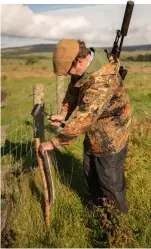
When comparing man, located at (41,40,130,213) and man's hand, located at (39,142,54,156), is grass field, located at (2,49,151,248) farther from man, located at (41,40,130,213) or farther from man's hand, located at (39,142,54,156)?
man's hand, located at (39,142,54,156)

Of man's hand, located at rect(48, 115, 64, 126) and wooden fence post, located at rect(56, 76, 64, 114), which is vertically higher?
wooden fence post, located at rect(56, 76, 64, 114)

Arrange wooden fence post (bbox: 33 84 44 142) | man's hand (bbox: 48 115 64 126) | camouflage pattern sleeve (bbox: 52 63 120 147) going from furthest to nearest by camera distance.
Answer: wooden fence post (bbox: 33 84 44 142) → man's hand (bbox: 48 115 64 126) → camouflage pattern sleeve (bbox: 52 63 120 147)

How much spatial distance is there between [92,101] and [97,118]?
25 centimetres

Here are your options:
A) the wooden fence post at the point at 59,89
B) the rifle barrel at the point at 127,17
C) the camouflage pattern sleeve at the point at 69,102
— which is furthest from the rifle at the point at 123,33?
the wooden fence post at the point at 59,89

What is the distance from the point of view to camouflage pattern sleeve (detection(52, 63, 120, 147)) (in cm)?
356

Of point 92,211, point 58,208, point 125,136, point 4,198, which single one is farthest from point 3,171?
point 125,136

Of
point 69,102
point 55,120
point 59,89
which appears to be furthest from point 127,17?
point 59,89

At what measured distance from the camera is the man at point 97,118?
3594mm

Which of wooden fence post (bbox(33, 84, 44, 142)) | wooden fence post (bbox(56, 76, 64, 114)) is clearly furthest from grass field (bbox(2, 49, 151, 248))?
wooden fence post (bbox(56, 76, 64, 114))

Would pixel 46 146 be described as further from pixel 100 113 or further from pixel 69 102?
pixel 69 102

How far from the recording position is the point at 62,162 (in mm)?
6164

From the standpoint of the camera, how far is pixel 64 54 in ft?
11.8

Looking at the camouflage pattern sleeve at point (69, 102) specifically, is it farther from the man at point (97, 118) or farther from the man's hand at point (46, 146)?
the man's hand at point (46, 146)

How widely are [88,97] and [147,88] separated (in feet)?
43.0
